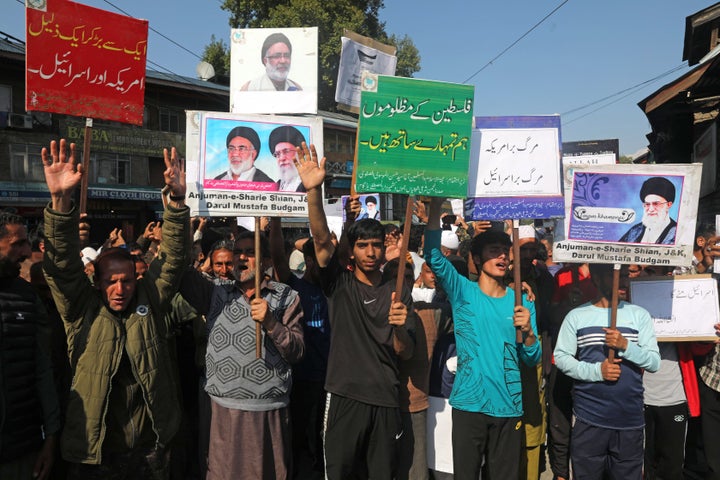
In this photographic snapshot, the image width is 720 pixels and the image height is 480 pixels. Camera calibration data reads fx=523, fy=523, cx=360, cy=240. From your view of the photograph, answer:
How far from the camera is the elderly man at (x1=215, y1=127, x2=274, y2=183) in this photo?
11.8 ft

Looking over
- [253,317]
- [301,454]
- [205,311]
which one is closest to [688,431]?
[301,454]

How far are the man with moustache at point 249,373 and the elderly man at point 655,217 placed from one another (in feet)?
8.04

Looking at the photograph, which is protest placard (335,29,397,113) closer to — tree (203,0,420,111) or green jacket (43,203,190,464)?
green jacket (43,203,190,464)

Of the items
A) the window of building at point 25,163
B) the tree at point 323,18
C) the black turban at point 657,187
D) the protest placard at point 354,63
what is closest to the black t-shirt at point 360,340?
the black turban at point 657,187

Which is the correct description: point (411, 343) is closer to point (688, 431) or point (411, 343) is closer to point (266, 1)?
point (688, 431)

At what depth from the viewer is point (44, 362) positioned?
2.98m

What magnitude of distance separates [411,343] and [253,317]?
1063mm

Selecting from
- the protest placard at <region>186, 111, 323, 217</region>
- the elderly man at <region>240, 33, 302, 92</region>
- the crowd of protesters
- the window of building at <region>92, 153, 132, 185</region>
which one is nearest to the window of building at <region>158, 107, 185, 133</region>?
the window of building at <region>92, 153, 132, 185</region>

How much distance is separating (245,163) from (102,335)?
142cm

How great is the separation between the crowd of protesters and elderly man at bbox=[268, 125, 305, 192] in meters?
0.09

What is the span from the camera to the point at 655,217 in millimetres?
Answer: 3697

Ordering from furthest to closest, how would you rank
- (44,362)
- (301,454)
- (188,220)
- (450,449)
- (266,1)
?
(266,1) → (301,454) → (450,449) → (188,220) → (44,362)

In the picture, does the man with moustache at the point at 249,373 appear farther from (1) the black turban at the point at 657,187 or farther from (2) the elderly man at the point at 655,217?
(1) the black turban at the point at 657,187

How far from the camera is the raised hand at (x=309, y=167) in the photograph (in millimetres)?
3490
